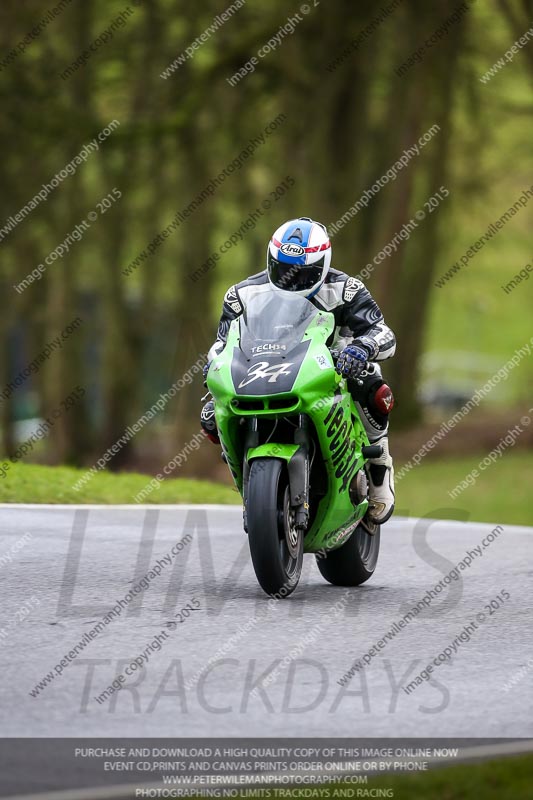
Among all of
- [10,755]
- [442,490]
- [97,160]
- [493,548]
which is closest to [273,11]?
[97,160]

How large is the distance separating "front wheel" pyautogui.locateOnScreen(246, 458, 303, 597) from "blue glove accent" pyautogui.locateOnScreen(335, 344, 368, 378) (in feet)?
2.21

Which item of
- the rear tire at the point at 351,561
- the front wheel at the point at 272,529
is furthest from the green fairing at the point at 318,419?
the rear tire at the point at 351,561

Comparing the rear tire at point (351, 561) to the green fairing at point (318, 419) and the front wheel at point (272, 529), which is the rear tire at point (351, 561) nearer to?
the green fairing at point (318, 419)

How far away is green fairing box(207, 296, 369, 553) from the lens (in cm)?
796

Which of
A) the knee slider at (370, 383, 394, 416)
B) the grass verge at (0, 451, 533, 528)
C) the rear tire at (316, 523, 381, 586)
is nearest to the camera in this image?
the knee slider at (370, 383, 394, 416)

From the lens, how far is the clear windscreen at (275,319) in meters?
8.27

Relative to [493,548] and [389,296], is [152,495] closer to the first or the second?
[493,548]

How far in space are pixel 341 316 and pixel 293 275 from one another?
466mm

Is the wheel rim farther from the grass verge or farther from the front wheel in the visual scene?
the grass verge

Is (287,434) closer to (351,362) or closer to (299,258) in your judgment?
(351,362)

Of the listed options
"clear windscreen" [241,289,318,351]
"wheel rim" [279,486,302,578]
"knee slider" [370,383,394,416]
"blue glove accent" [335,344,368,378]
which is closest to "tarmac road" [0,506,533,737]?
"wheel rim" [279,486,302,578]

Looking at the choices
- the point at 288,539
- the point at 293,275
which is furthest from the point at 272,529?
the point at 293,275

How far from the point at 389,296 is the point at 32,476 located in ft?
43.1

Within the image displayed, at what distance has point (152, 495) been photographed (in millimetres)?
13719
